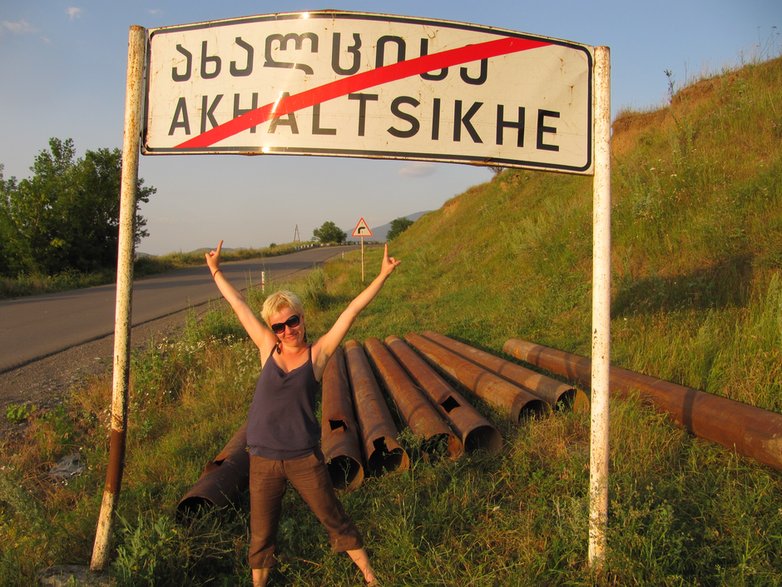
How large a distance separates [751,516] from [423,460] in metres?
1.87

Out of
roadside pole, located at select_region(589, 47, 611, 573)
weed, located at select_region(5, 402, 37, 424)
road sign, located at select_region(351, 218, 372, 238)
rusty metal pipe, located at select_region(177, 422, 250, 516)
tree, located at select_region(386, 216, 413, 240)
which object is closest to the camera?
roadside pole, located at select_region(589, 47, 611, 573)

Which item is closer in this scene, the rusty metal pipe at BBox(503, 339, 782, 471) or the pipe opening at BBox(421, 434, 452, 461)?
the rusty metal pipe at BBox(503, 339, 782, 471)

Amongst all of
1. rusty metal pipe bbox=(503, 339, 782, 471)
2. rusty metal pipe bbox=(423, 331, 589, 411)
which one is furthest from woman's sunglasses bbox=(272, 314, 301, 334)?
rusty metal pipe bbox=(503, 339, 782, 471)

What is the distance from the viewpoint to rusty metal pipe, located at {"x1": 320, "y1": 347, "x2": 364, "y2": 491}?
3.46 meters

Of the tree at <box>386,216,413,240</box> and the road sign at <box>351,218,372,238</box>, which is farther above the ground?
the tree at <box>386,216,413,240</box>

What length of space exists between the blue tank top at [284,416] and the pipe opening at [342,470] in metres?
1.05

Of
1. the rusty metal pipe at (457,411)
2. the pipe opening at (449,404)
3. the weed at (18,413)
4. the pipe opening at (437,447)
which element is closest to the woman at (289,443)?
the pipe opening at (437,447)

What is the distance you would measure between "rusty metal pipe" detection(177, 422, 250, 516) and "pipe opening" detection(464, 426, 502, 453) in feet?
5.07

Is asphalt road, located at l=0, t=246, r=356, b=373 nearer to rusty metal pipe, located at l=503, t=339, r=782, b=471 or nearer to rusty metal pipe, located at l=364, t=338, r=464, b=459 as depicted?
rusty metal pipe, located at l=364, t=338, r=464, b=459

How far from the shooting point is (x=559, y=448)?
3607 mm

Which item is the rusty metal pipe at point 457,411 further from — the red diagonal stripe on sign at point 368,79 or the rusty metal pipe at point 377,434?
the red diagonal stripe on sign at point 368,79

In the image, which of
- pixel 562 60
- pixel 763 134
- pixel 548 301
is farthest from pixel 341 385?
pixel 763 134

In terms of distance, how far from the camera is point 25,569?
8.73 feet

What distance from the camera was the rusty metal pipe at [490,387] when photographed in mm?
4258
